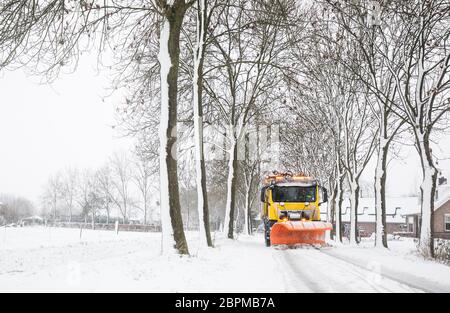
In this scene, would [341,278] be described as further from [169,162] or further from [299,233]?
[299,233]

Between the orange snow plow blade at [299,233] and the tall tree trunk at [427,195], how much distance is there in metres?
4.17

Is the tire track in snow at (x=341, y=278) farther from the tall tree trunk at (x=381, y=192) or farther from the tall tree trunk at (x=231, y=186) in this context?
the tall tree trunk at (x=231, y=186)

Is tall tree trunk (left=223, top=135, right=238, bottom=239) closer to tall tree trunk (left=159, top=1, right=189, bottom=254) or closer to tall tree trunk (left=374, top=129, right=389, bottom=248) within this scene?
tall tree trunk (left=374, top=129, right=389, bottom=248)

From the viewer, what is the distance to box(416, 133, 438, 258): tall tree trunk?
13156mm

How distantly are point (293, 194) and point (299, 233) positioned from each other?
2505 mm

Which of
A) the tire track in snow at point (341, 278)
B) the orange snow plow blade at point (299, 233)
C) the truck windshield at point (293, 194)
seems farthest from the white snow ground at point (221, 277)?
the truck windshield at point (293, 194)

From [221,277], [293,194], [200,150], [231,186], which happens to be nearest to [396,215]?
[231,186]

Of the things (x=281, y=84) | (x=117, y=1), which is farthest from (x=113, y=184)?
(x=117, y=1)

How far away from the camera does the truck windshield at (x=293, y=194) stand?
1895cm

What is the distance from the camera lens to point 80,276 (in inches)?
283

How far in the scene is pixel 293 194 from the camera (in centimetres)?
1903

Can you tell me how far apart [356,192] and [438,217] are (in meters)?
30.9

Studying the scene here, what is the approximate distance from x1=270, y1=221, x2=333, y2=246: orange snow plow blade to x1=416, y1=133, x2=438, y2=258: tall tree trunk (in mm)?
4170
